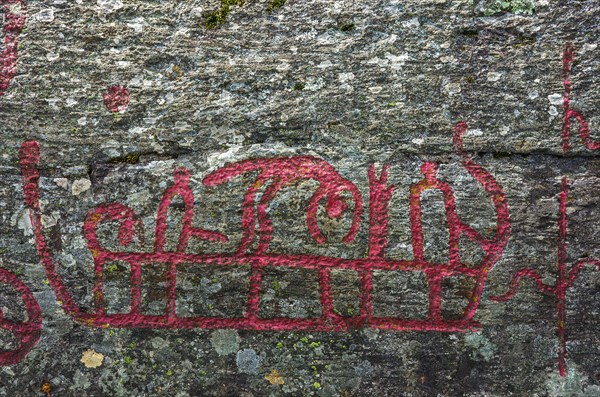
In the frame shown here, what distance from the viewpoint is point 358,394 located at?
7.77ft

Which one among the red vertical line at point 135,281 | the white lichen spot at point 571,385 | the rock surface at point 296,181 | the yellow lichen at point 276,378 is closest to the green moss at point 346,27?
the rock surface at point 296,181

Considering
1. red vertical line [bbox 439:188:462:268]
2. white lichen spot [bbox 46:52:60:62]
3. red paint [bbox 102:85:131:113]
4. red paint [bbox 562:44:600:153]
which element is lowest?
red vertical line [bbox 439:188:462:268]

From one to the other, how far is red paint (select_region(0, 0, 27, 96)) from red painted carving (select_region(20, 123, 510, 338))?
0.33 metres

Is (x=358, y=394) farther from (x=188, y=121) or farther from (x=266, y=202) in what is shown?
(x=188, y=121)

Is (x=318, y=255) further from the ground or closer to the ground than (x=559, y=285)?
further from the ground

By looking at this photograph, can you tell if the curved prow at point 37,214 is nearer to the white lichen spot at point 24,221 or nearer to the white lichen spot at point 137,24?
the white lichen spot at point 24,221

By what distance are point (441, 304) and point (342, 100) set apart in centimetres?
94

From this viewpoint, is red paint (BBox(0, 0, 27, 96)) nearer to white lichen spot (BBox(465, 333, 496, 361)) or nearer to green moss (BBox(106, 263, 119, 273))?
green moss (BBox(106, 263, 119, 273))

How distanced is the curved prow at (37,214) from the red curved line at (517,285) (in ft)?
5.81

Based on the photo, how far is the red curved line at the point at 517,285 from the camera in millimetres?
2352

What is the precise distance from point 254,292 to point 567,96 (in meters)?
1.51

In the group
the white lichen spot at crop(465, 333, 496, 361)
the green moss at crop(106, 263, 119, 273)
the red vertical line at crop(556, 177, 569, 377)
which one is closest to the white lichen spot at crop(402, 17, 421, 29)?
the red vertical line at crop(556, 177, 569, 377)

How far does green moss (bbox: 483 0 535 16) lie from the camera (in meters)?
2.32

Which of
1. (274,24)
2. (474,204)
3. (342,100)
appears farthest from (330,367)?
(274,24)
